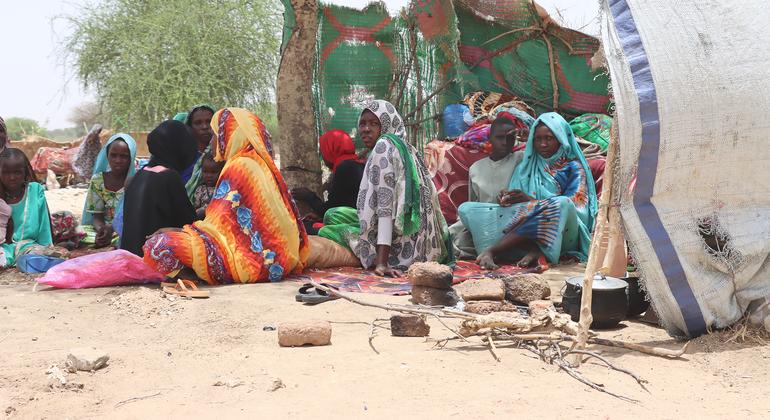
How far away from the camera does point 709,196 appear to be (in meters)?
3.76

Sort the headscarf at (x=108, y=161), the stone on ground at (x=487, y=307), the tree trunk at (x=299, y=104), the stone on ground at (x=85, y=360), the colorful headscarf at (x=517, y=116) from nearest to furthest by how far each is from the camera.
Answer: the stone on ground at (x=85, y=360), the stone on ground at (x=487, y=307), the headscarf at (x=108, y=161), the tree trunk at (x=299, y=104), the colorful headscarf at (x=517, y=116)

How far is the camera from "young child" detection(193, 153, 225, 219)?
6.39 metres

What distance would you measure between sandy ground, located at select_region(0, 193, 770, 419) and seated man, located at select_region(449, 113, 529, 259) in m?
2.62

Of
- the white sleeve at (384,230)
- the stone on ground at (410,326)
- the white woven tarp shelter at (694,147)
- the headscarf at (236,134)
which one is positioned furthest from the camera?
the white sleeve at (384,230)

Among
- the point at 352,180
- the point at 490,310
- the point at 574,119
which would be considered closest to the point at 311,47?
the point at 352,180

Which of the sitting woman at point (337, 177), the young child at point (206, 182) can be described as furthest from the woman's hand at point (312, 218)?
the young child at point (206, 182)

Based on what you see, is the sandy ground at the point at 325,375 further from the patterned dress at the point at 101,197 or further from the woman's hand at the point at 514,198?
the patterned dress at the point at 101,197

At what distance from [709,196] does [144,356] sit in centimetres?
284

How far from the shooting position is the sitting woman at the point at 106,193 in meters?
6.93

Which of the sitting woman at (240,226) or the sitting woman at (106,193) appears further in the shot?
the sitting woman at (106,193)

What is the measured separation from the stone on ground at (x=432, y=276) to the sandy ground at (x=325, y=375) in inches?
15.7

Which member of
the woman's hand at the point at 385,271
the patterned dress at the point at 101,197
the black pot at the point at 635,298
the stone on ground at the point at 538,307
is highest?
the patterned dress at the point at 101,197

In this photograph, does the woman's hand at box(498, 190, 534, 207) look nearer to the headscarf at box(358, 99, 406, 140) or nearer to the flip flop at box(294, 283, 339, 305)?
the headscarf at box(358, 99, 406, 140)

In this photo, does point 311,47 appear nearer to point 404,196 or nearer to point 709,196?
point 404,196
